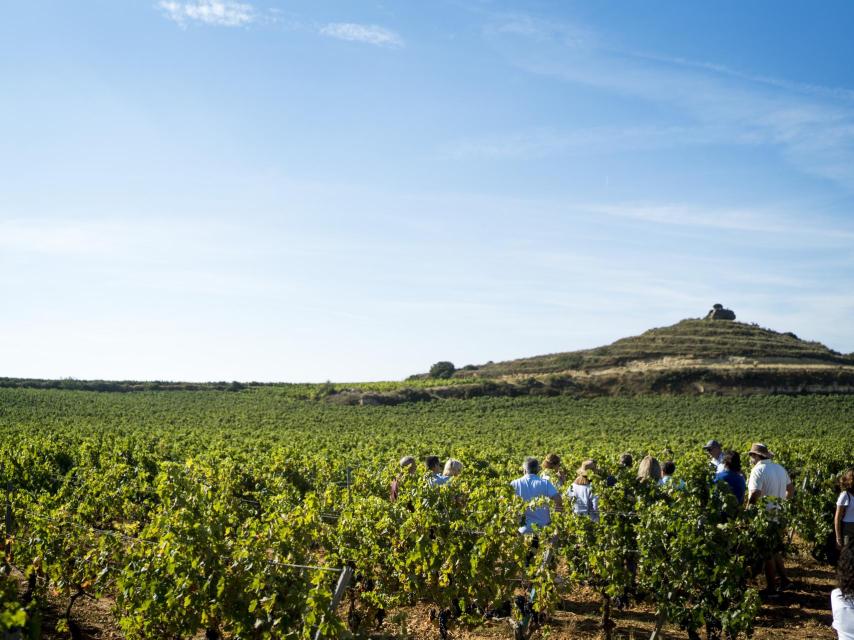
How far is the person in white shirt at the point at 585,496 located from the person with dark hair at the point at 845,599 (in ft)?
14.7

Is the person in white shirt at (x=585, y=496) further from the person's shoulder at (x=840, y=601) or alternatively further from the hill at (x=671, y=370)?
the hill at (x=671, y=370)

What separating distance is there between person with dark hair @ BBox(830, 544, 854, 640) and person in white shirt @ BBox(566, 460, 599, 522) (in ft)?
14.7

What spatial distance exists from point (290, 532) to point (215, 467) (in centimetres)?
783

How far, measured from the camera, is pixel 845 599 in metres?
3.98

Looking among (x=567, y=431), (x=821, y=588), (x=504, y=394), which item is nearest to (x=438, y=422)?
(x=567, y=431)

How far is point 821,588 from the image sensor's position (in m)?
9.48

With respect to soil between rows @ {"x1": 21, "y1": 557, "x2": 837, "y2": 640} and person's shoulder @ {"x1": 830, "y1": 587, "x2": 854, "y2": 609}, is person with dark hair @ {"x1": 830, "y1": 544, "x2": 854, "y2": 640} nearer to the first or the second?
person's shoulder @ {"x1": 830, "y1": 587, "x2": 854, "y2": 609}

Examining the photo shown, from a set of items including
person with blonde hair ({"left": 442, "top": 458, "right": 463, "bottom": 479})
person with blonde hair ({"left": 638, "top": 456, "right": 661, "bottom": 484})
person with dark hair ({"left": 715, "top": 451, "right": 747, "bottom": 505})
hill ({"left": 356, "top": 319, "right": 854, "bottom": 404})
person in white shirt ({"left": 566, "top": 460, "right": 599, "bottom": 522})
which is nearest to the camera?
person with dark hair ({"left": 715, "top": 451, "right": 747, "bottom": 505})

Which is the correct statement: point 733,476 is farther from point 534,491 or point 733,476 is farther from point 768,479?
point 534,491

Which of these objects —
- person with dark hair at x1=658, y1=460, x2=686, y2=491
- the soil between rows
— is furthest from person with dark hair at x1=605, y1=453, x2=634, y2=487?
the soil between rows

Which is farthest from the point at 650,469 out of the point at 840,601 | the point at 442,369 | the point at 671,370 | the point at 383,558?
the point at 442,369

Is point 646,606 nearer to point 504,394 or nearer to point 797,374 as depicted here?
point 504,394

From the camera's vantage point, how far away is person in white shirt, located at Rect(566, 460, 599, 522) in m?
8.63

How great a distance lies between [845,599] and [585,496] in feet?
15.9
